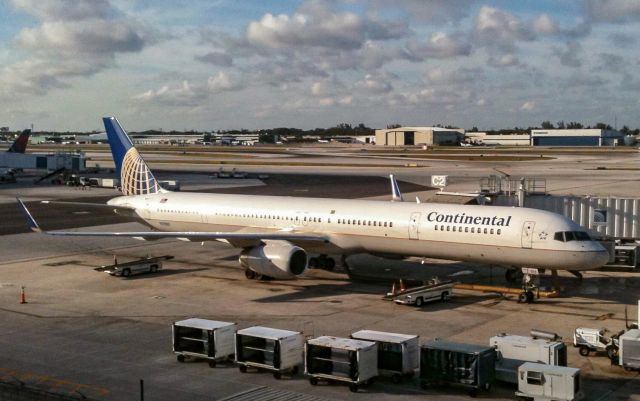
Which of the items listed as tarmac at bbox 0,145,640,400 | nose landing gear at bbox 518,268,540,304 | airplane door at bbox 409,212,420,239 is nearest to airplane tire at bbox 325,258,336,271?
tarmac at bbox 0,145,640,400

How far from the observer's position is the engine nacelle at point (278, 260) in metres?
35.7


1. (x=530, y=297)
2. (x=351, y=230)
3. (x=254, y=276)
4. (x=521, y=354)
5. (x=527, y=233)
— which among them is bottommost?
(x=254, y=276)

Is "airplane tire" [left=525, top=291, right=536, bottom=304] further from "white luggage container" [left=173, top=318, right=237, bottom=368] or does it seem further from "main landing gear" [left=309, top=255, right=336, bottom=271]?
"white luggage container" [left=173, top=318, right=237, bottom=368]

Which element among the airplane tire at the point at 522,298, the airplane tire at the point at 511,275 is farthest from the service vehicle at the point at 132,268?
the airplane tire at the point at 522,298

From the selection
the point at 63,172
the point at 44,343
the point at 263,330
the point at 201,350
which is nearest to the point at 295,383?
the point at 263,330

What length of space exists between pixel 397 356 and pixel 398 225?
48.5 feet

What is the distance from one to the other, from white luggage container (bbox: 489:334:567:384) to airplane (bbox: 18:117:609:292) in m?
10.9

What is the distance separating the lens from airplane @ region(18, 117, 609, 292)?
108 feet

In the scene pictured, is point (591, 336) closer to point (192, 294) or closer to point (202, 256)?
point (192, 294)

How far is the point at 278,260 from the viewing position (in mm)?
35781

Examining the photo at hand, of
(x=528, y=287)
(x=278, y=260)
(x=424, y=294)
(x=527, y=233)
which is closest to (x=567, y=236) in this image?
(x=527, y=233)

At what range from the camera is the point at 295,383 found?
73.4 ft

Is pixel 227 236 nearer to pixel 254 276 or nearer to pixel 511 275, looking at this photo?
pixel 254 276

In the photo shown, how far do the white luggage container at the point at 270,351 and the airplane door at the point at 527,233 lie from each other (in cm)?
1381
